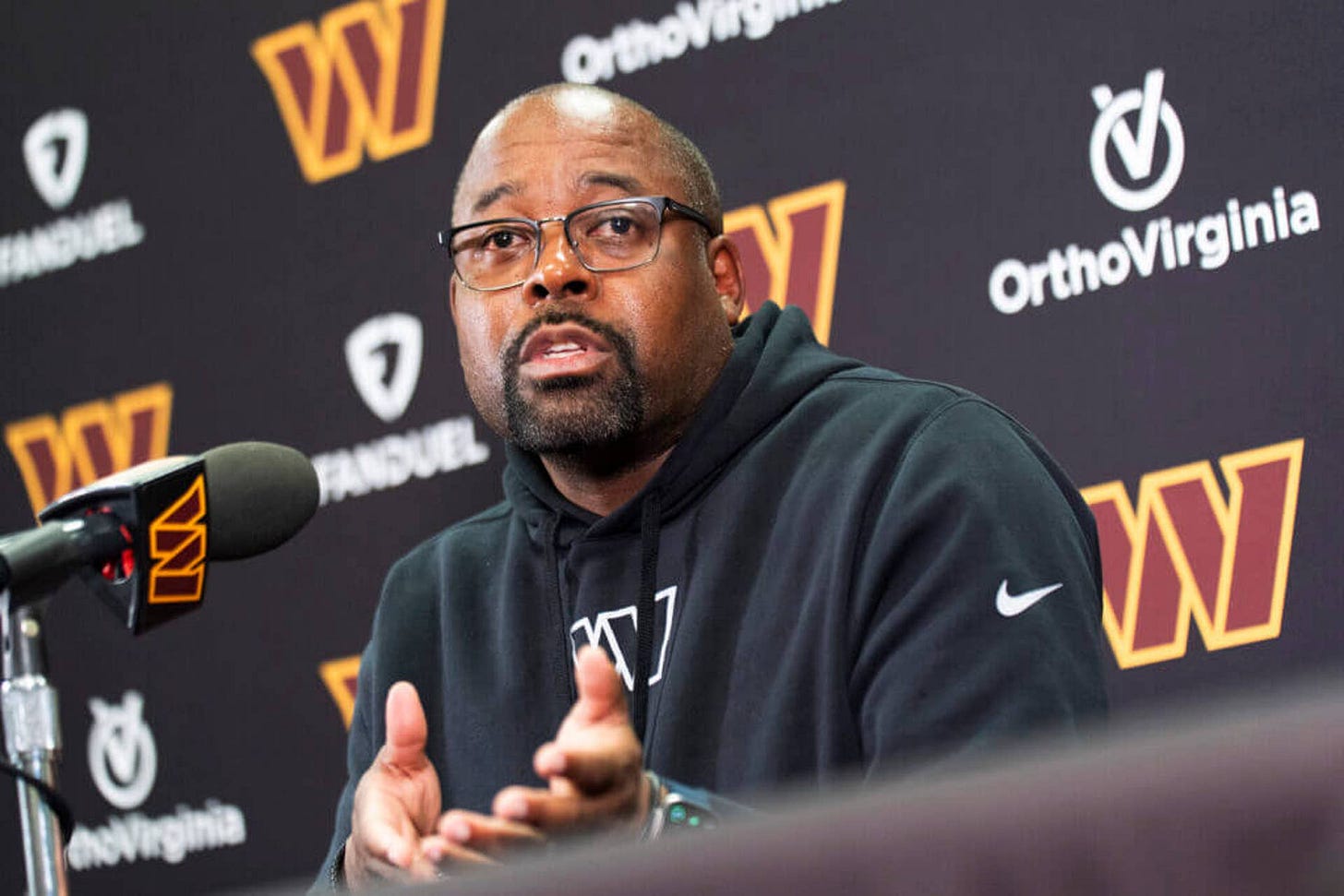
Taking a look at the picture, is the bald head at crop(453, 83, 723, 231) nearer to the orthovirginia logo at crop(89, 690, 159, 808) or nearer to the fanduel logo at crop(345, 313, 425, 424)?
the fanduel logo at crop(345, 313, 425, 424)

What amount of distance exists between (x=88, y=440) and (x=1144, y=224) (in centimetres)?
161

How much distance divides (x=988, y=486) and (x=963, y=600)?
12cm

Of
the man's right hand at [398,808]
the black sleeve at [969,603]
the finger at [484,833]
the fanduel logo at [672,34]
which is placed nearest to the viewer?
the finger at [484,833]

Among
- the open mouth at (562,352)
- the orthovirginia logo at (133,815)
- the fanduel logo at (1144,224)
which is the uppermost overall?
the fanduel logo at (1144,224)

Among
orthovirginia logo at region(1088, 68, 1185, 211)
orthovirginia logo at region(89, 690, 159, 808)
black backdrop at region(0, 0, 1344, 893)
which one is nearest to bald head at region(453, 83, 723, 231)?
black backdrop at region(0, 0, 1344, 893)

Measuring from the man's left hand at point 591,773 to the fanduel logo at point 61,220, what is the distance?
1852 millimetres

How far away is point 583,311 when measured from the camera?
1.70 meters

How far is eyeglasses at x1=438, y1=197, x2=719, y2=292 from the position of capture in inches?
67.9

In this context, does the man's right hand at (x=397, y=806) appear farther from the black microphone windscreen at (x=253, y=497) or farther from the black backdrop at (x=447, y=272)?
the black backdrop at (x=447, y=272)

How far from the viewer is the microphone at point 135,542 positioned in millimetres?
1003

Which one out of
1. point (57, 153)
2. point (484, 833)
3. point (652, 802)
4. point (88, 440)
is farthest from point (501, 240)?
point (57, 153)

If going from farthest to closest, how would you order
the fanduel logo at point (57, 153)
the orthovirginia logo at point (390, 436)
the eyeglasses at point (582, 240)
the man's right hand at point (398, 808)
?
the fanduel logo at point (57, 153), the orthovirginia logo at point (390, 436), the eyeglasses at point (582, 240), the man's right hand at point (398, 808)

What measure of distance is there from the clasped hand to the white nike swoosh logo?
41 centimetres

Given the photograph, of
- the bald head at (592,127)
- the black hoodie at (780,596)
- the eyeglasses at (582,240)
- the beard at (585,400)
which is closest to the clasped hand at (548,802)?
the black hoodie at (780,596)
